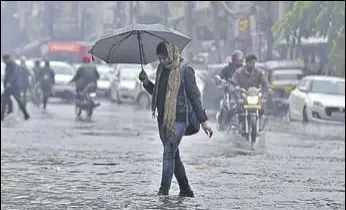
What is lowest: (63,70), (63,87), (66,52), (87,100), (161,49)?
(66,52)

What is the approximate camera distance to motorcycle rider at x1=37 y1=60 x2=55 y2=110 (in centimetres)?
3828

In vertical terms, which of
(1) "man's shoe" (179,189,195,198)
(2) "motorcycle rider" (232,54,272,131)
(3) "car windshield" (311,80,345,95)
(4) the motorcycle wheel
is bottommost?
(3) "car windshield" (311,80,345,95)

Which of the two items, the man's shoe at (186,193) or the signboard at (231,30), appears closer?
the man's shoe at (186,193)

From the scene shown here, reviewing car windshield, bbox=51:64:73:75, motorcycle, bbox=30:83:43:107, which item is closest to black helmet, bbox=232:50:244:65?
motorcycle, bbox=30:83:43:107

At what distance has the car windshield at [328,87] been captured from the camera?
33.0 metres

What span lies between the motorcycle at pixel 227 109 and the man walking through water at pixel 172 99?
10.8 meters

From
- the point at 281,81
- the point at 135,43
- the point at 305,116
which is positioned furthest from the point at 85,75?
the point at 135,43

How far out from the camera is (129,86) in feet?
148

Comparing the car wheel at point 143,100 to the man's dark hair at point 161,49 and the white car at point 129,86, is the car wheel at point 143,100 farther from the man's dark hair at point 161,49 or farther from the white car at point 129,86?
the man's dark hair at point 161,49

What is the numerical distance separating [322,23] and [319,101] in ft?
22.1

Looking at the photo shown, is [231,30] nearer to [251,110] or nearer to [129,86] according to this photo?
[129,86]

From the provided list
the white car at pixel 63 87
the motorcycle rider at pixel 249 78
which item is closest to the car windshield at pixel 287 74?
the white car at pixel 63 87

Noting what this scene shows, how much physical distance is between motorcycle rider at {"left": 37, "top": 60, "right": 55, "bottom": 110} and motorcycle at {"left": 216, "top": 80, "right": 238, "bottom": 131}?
47.2 feet

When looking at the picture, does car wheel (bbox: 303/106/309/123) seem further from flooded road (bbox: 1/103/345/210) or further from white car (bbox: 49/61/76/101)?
white car (bbox: 49/61/76/101)
